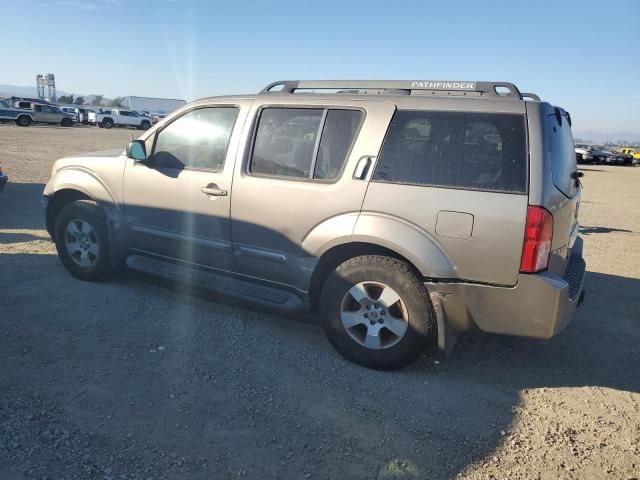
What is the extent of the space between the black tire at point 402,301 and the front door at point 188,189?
0.97 meters

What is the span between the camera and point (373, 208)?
3.45 metres

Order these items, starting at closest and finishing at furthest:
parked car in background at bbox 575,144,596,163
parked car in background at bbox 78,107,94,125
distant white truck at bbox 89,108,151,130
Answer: parked car in background at bbox 575,144,596,163, distant white truck at bbox 89,108,151,130, parked car in background at bbox 78,107,94,125

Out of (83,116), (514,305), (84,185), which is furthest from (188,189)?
(83,116)

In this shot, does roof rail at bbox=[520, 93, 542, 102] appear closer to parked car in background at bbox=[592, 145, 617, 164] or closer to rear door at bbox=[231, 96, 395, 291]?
rear door at bbox=[231, 96, 395, 291]

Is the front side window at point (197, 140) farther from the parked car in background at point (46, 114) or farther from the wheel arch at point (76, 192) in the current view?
the parked car in background at point (46, 114)

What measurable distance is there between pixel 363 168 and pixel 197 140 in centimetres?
157

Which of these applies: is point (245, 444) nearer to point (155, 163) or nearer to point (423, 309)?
point (423, 309)

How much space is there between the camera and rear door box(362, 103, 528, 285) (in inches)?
122

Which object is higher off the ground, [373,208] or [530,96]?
[530,96]

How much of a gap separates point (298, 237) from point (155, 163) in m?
1.60

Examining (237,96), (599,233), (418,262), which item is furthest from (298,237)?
(599,233)

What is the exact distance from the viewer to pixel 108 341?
12.4ft

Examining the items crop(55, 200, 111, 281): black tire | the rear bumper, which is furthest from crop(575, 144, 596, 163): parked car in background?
crop(55, 200, 111, 281): black tire

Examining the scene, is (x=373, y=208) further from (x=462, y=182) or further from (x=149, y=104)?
(x=149, y=104)
